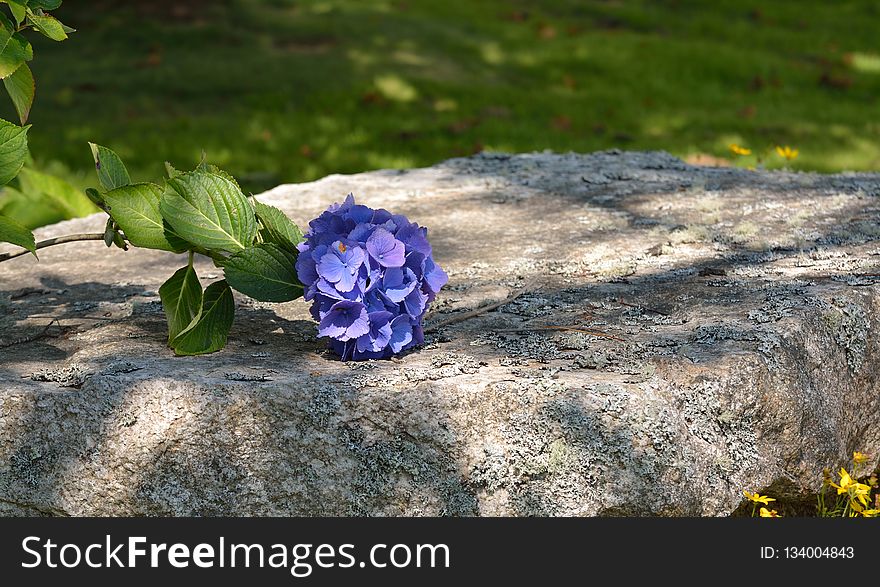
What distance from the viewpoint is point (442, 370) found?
6.27 ft

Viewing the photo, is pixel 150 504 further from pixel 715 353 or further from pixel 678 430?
pixel 715 353

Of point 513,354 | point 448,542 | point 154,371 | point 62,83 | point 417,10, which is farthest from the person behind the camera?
point 417,10

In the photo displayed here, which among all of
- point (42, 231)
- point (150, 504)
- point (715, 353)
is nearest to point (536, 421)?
point (715, 353)

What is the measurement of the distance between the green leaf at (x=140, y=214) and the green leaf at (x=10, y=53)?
33 cm

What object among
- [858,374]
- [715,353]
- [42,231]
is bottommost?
[42,231]

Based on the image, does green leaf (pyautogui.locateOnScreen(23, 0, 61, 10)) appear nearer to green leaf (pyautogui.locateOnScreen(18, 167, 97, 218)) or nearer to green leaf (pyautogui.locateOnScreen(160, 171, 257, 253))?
green leaf (pyautogui.locateOnScreen(160, 171, 257, 253))

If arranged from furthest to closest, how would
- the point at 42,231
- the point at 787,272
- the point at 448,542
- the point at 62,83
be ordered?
the point at 62,83, the point at 42,231, the point at 787,272, the point at 448,542

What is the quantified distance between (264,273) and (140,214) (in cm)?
Result: 30

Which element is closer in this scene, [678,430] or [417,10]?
[678,430]

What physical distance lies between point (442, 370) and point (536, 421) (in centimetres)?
23

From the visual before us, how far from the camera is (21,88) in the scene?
86.4 inches

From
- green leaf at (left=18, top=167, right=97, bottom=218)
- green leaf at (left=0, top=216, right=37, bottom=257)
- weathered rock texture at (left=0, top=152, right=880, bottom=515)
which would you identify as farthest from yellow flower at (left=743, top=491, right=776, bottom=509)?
green leaf at (left=18, top=167, right=97, bottom=218)

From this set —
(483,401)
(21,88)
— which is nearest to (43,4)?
(21,88)

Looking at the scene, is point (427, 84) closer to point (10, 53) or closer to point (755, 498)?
point (10, 53)
